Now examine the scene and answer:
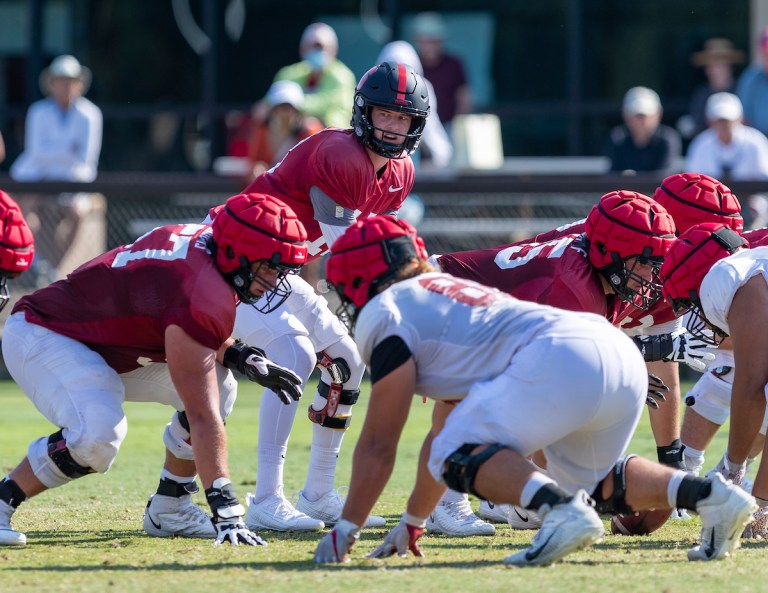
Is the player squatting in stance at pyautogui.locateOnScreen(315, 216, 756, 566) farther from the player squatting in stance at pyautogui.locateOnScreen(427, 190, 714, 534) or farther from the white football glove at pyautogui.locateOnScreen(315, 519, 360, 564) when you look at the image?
the player squatting in stance at pyautogui.locateOnScreen(427, 190, 714, 534)

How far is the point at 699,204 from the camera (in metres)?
6.86

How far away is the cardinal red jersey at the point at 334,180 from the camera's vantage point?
21.9ft

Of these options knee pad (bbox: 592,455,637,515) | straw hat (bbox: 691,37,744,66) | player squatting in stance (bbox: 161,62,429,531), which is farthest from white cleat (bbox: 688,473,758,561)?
straw hat (bbox: 691,37,744,66)

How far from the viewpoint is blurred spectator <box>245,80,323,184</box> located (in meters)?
11.6

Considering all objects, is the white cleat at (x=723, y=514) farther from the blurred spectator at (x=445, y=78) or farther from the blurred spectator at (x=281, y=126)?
the blurred spectator at (x=445, y=78)

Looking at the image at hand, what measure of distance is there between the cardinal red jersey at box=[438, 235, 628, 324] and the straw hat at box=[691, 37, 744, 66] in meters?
8.53

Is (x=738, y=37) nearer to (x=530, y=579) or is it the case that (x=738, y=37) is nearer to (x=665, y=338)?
(x=665, y=338)

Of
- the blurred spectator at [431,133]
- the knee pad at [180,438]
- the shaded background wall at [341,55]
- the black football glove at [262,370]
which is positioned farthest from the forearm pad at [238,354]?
the shaded background wall at [341,55]

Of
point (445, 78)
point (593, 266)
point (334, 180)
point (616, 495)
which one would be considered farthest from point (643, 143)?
point (616, 495)

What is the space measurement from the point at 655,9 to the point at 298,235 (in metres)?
10.4

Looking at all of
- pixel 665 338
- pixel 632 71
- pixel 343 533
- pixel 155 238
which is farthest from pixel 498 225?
pixel 343 533

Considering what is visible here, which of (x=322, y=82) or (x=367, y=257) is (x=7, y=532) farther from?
(x=322, y=82)

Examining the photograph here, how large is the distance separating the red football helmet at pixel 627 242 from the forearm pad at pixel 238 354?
1502 millimetres

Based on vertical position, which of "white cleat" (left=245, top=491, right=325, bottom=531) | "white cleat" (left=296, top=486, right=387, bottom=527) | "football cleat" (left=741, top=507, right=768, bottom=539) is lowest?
"white cleat" (left=296, top=486, right=387, bottom=527)
